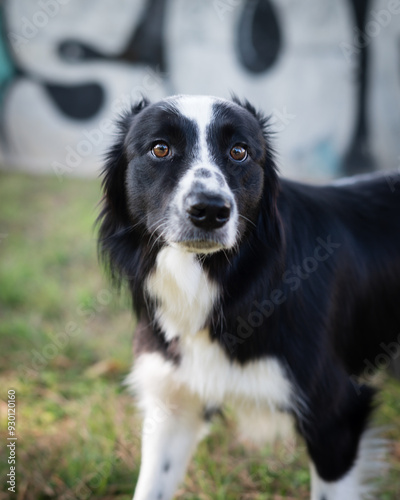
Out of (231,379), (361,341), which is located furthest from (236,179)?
(361,341)

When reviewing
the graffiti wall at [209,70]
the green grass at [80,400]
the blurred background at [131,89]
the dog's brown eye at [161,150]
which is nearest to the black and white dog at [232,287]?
the dog's brown eye at [161,150]

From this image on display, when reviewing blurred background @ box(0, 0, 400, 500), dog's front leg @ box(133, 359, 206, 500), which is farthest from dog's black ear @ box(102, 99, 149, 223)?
blurred background @ box(0, 0, 400, 500)

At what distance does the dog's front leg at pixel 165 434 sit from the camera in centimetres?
249

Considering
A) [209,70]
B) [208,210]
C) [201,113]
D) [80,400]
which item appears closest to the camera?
[208,210]

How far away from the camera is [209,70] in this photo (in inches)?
322

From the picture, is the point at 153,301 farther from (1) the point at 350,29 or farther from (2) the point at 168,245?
(1) the point at 350,29

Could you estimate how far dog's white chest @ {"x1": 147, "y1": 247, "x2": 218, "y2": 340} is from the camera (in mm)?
2311

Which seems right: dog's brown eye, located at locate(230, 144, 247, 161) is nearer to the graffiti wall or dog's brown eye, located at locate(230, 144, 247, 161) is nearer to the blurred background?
the blurred background

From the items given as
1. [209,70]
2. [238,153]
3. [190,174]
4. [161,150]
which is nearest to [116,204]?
[161,150]

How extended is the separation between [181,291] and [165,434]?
755 millimetres

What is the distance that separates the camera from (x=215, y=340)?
7.70 feet

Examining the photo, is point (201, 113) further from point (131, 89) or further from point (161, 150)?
point (131, 89)

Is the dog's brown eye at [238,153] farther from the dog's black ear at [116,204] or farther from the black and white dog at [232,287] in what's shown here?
the dog's black ear at [116,204]

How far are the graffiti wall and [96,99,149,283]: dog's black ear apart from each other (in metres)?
5.73
